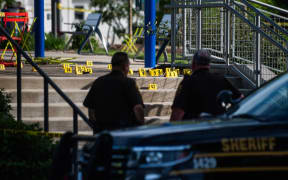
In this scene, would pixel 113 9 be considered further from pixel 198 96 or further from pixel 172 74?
pixel 198 96

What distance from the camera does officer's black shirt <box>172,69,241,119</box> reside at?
275 inches

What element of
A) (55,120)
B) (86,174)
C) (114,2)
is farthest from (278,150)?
(114,2)

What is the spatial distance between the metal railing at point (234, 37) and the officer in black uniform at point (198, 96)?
396 centimetres

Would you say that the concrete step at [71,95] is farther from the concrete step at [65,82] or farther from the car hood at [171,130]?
the car hood at [171,130]

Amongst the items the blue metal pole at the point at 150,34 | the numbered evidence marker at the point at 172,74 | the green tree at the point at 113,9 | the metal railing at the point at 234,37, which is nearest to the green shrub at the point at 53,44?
the blue metal pole at the point at 150,34

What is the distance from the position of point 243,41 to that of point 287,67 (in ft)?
3.75

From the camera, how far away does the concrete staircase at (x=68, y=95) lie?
32.3ft

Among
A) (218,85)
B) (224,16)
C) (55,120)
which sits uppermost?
(224,16)

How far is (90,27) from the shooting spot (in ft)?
62.4

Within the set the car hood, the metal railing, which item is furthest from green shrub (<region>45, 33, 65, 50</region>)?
the car hood

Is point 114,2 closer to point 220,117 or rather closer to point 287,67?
point 287,67

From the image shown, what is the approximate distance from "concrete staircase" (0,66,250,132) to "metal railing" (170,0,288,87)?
55 cm

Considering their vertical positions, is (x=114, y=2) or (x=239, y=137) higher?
(x=114, y=2)

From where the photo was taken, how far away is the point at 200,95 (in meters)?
6.98
